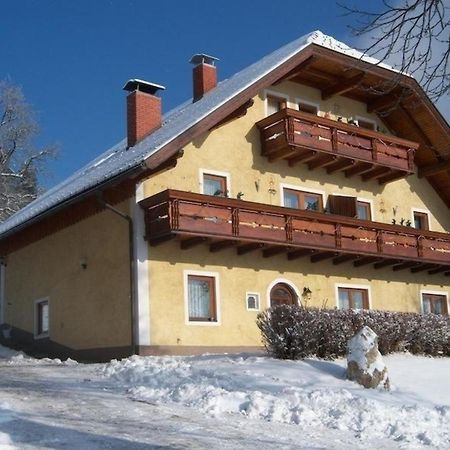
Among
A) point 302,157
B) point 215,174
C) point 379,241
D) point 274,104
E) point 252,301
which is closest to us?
point 252,301

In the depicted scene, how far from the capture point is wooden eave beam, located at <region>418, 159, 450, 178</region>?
25.7m

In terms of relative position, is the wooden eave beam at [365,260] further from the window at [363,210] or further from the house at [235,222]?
the window at [363,210]

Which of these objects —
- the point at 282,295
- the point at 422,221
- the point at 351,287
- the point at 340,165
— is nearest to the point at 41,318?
the point at 282,295

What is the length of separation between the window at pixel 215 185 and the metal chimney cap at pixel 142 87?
3672mm

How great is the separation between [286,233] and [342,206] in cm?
415

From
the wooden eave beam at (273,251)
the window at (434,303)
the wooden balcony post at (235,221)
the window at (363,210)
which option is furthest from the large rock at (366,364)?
the window at (434,303)

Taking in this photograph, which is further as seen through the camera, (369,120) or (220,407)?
(369,120)

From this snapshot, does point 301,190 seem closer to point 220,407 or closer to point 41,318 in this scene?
point 41,318

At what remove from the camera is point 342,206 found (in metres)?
23.0

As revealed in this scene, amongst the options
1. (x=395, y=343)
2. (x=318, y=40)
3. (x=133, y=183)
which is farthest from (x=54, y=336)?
(x=318, y=40)

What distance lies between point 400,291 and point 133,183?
10548mm

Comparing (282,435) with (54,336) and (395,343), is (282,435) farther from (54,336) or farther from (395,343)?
(54,336)

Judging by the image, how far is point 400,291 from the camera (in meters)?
24.2

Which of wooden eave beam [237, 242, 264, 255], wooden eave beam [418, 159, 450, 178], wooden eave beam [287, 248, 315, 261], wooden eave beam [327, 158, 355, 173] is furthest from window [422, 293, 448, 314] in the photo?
wooden eave beam [237, 242, 264, 255]
